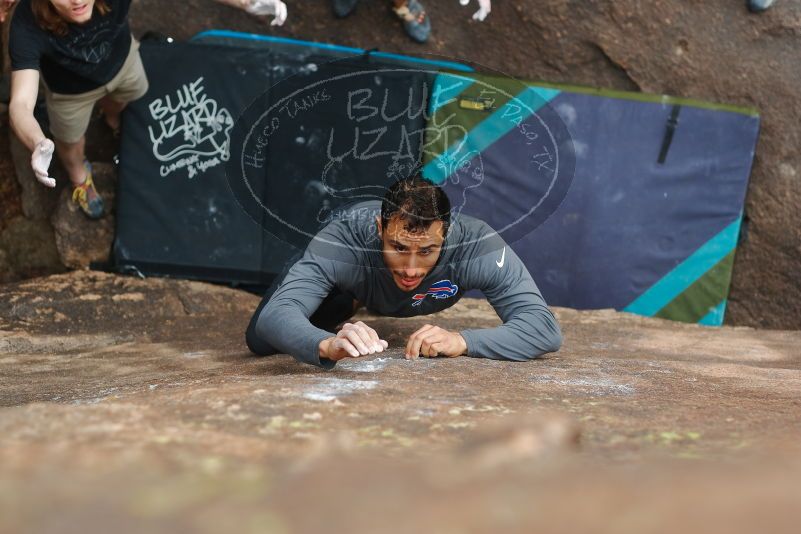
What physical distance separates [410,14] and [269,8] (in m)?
1.45

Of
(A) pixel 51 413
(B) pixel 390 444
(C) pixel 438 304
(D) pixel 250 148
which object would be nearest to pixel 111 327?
(D) pixel 250 148

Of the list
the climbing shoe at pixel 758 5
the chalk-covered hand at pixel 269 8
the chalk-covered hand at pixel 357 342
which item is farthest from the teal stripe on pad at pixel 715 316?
the chalk-covered hand at pixel 357 342

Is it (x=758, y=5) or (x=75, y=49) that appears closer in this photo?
(x=75, y=49)

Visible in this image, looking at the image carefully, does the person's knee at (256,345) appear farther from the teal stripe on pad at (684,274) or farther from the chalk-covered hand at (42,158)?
the teal stripe on pad at (684,274)

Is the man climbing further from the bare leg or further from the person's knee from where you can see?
the bare leg

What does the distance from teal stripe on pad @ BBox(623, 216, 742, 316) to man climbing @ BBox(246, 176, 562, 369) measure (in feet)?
6.95

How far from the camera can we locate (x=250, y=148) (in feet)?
15.6

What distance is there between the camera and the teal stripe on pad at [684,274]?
536 cm

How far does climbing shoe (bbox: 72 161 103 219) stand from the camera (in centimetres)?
517

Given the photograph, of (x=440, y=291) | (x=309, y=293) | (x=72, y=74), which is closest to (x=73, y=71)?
(x=72, y=74)

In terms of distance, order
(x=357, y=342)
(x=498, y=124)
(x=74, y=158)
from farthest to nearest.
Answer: (x=74, y=158), (x=498, y=124), (x=357, y=342)

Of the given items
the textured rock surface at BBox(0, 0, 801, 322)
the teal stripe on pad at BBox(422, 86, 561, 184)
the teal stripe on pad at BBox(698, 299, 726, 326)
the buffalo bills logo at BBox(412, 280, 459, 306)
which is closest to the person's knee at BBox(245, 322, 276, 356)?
the buffalo bills logo at BBox(412, 280, 459, 306)

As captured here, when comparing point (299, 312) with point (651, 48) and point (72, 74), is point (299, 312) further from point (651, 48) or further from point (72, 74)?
point (651, 48)

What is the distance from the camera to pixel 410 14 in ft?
17.5
